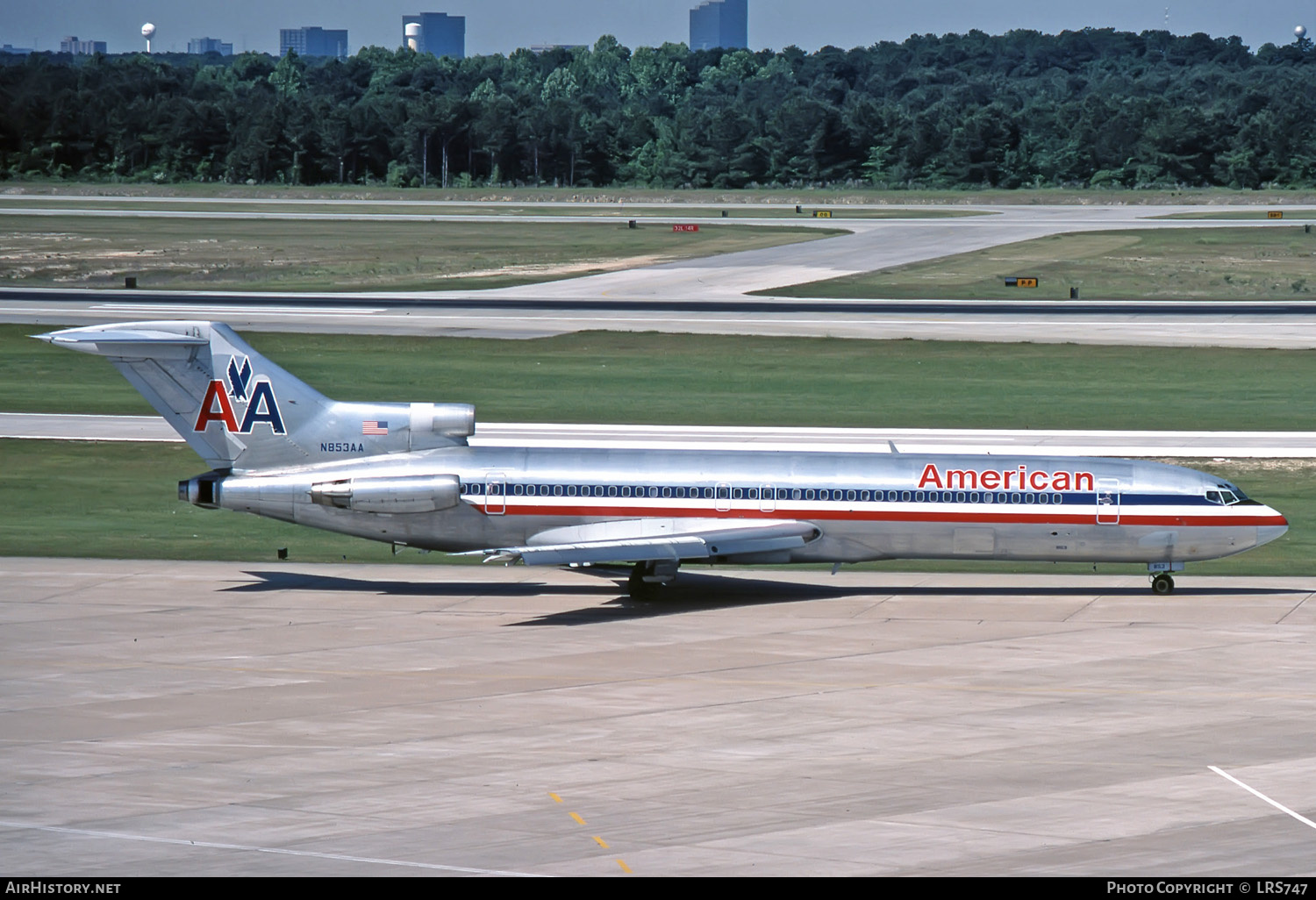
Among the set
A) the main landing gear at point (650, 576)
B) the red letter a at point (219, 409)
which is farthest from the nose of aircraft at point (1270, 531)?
the red letter a at point (219, 409)

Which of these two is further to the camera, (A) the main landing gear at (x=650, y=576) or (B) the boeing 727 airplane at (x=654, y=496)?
(B) the boeing 727 airplane at (x=654, y=496)

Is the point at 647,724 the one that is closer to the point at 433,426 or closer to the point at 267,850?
the point at 267,850

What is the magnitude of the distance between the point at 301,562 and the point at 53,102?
164 metres

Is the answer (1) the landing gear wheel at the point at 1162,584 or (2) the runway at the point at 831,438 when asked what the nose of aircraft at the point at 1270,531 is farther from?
(2) the runway at the point at 831,438

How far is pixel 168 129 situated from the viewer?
611ft

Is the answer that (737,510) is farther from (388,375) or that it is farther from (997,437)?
(388,375)

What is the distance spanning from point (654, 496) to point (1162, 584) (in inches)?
455

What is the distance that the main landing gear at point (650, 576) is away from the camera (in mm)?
33844

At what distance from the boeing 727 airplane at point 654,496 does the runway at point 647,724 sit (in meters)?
1.31

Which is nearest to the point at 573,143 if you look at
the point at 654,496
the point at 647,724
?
the point at 654,496

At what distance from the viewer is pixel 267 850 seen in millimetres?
19141

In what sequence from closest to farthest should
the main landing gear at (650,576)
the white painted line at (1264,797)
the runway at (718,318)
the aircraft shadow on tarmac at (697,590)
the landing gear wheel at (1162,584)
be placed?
the white painted line at (1264,797) → the main landing gear at (650,576) → the aircraft shadow on tarmac at (697,590) → the landing gear wheel at (1162,584) → the runway at (718,318)

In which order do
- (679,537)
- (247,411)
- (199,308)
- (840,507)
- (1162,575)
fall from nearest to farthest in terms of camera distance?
1. (679,537)
2. (840,507)
3. (247,411)
4. (1162,575)
5. (199,308)
